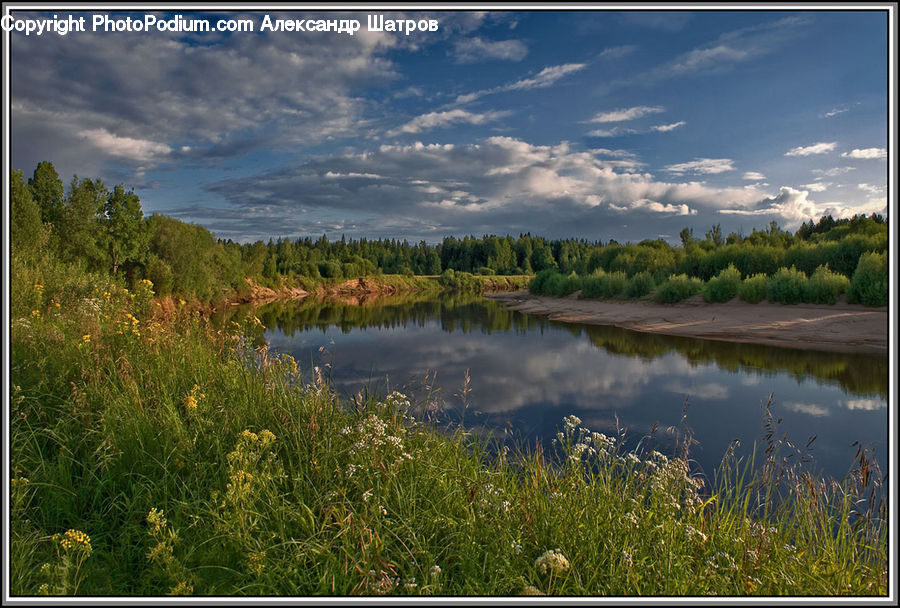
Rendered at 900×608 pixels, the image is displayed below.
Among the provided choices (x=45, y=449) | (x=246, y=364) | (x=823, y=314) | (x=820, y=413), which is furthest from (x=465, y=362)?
(x=823, y=314)

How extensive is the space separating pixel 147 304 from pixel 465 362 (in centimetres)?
1212

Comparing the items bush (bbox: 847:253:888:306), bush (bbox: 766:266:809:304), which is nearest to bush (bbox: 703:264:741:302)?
bush (bbox: 766:266:809:304)

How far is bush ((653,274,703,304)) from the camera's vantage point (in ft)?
116

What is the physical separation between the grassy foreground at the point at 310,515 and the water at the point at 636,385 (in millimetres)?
1217

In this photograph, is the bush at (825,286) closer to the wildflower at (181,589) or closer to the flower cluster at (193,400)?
the flower cluster at (193,400)

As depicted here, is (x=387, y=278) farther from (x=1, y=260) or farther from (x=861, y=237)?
(x=1, y=260)

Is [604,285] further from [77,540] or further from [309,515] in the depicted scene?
[77,540]

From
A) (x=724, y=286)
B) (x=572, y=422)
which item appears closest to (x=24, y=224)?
(x=572, y=422)

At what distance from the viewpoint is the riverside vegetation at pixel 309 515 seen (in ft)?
8.65

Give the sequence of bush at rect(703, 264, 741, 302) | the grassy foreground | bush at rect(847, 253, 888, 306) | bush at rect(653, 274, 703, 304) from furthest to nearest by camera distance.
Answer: bush at rect(653, 274, 703, 304) → bush at rect(703, 264, 741, 302) → bush at rect(847, 253, 888, 306) → the grassy foreground

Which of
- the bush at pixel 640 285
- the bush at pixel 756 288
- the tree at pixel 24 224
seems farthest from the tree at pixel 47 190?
the bush at pixel 640 285

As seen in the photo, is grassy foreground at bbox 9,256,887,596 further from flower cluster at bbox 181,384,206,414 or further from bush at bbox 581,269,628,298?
bush at bbox 581,269,628,298

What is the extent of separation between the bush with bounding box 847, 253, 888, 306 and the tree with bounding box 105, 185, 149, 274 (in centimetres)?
4081

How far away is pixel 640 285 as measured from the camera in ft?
136
